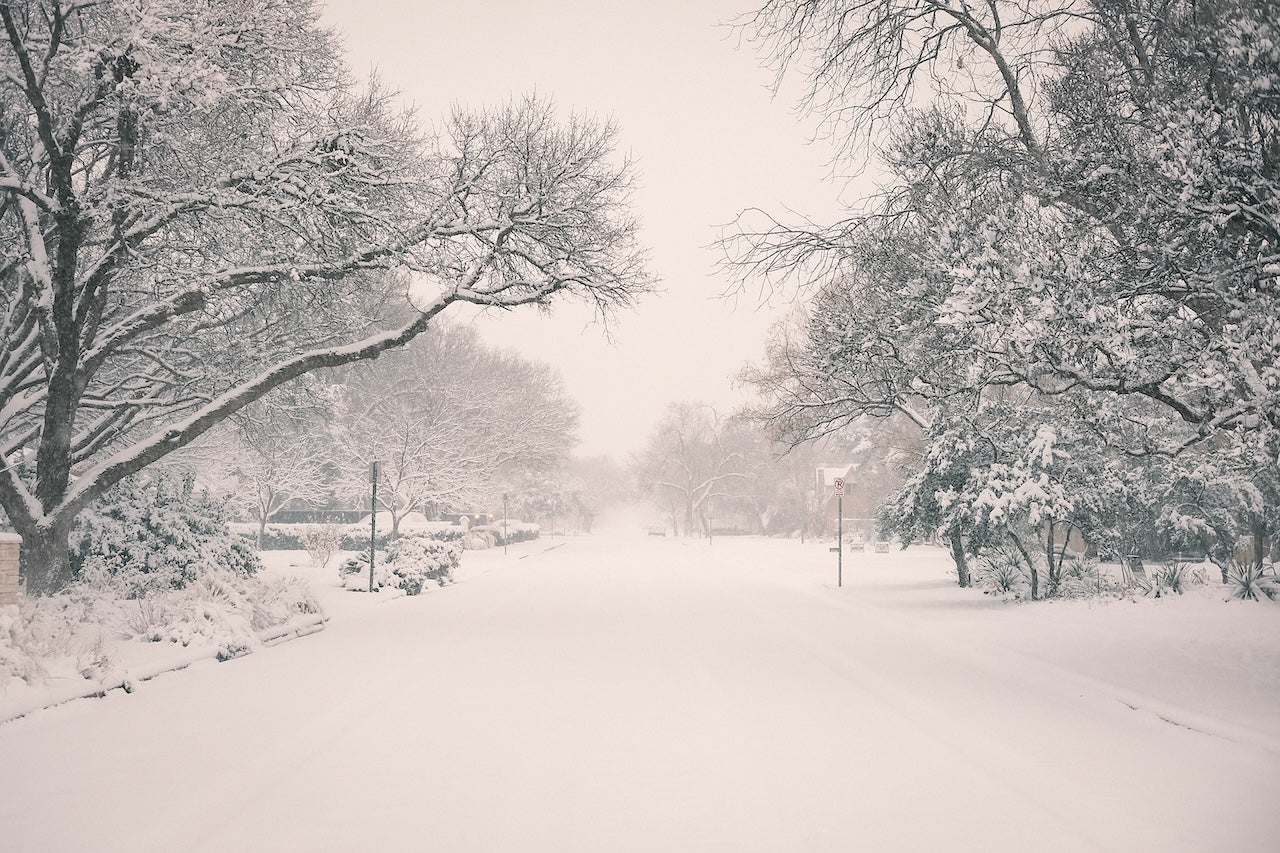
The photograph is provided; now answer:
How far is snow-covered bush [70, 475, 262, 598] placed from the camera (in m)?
14.4

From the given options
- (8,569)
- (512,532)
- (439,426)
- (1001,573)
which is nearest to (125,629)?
(8,569)

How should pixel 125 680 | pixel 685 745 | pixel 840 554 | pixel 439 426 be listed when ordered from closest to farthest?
pixel 685 745 < pixel 125 680 < pixel 840 554 < pixel 439 426

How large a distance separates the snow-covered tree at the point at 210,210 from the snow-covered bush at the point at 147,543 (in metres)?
1.08

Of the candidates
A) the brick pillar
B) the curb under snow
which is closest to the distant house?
the curb under snow

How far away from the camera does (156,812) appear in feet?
16.3

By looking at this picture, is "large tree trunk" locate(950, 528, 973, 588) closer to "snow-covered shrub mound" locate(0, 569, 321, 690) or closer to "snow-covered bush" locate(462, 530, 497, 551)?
"snow-covered shrub mound" locate(0, 569, 321, 690)

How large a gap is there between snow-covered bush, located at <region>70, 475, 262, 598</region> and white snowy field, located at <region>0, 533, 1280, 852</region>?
3343 millimetres

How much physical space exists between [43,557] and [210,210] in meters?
5.53

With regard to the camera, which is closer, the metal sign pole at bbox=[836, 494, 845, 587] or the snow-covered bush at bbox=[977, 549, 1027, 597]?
the snow-covered bush at bbox=[977, 549, 1027, 597]

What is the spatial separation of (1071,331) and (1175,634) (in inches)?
231

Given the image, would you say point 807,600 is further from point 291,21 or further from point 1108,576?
point 291,21

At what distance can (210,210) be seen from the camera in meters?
12.4

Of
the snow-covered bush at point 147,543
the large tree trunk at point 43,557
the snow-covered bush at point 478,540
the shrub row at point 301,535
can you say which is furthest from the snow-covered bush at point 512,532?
the large tree trunk at point 43,557

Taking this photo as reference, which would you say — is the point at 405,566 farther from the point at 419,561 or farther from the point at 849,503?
the point at 849,503
